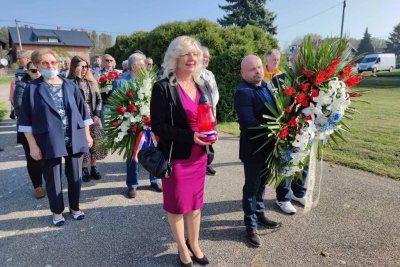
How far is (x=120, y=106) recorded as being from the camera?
13.7 ft

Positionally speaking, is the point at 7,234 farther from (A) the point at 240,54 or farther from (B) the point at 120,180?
(A) the point at 240,54

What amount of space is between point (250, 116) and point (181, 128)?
798mm

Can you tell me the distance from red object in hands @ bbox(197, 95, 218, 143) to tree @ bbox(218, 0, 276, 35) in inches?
920

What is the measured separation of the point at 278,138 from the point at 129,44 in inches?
531

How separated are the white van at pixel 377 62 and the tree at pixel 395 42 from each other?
32.0 metres

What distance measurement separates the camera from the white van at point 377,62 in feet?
110

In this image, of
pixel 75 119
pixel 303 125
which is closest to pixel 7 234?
pixel 75 119

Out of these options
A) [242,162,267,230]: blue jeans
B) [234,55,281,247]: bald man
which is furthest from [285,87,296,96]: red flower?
[242,162,267,230]: blue jeans

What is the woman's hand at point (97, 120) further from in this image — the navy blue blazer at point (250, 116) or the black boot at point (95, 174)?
the navy blue blazer at point (250, 116)

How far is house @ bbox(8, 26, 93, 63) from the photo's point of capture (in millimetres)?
55203

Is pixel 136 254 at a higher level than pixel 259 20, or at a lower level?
lower

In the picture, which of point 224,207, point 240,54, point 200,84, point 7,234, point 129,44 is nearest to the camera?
point 200,84

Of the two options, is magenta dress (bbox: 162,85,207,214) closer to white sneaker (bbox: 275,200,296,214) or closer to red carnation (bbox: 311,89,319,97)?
red carnation (bbox: 311,89,319,97)

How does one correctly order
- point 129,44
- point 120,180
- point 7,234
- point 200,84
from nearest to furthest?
1. point 200,84
2. point 7,234
3. point 120,180
4. point 129,44
